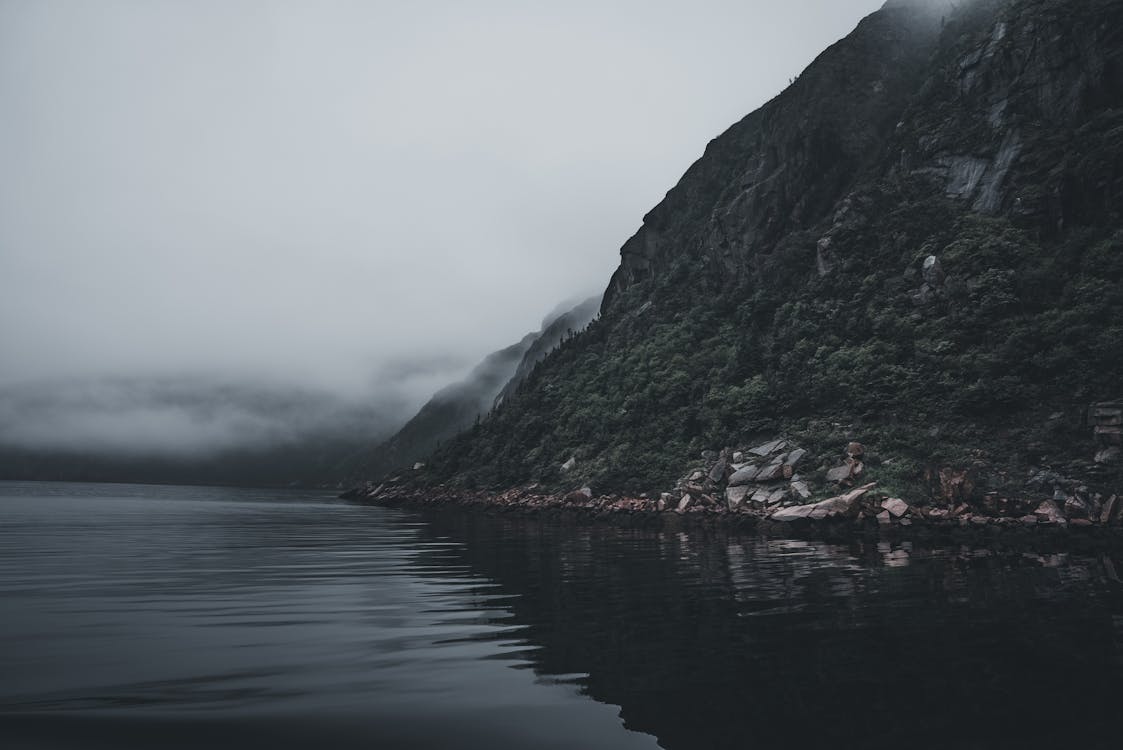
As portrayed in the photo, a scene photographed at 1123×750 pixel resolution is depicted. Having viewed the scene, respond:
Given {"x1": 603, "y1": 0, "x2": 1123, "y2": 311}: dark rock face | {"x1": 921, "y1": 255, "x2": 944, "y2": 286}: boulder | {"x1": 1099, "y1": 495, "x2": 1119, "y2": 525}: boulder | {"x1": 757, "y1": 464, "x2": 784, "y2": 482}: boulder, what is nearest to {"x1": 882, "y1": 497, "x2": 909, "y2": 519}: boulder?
{"x1": 1099, "y1": 495, "x2": 1119, "y2": 525}: boulder

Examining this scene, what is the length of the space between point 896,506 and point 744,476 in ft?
32.5

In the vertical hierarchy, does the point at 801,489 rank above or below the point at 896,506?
above

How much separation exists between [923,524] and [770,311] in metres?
30.5

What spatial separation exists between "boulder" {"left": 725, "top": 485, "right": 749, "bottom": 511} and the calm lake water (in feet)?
57.5

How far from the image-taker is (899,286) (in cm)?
3906

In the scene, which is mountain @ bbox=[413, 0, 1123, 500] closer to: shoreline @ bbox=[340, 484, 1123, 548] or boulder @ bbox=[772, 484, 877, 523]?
boulder @ bbox=[772, 484, 877, 523]

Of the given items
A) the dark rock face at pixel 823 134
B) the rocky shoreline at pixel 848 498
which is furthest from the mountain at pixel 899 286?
the rocky shoreline at pixel 848 498

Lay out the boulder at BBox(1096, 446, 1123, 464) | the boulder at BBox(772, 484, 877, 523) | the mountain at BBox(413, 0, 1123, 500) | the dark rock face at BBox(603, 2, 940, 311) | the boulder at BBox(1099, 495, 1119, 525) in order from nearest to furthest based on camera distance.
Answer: the boulder at BBox(1099, 495, 1119, 525) → the boulder at BBox(1096, 446, 1123, 464) → the boulder at BBox(772, 484, 877, 523) → the mountain at BBox(413, 0, 1123, 500) → the dark rock face at BBox(603, 2, 940, 311)

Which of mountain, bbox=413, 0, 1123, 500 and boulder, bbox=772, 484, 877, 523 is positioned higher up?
mountain, bbox=413, 0, 1123, 500

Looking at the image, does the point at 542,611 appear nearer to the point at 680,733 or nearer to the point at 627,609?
the point at 627,609

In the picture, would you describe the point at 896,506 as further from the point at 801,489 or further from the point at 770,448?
the point at 770,448

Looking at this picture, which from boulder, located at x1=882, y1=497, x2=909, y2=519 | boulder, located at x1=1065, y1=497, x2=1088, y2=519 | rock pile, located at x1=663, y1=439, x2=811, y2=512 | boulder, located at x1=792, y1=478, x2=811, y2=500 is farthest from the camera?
rock pile, located at x1=663, y1=439, x2=811, y2=512

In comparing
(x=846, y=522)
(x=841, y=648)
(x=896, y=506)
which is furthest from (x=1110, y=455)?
(x=841, y=648)

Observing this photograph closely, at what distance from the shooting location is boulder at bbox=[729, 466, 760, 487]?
33.3 metres
